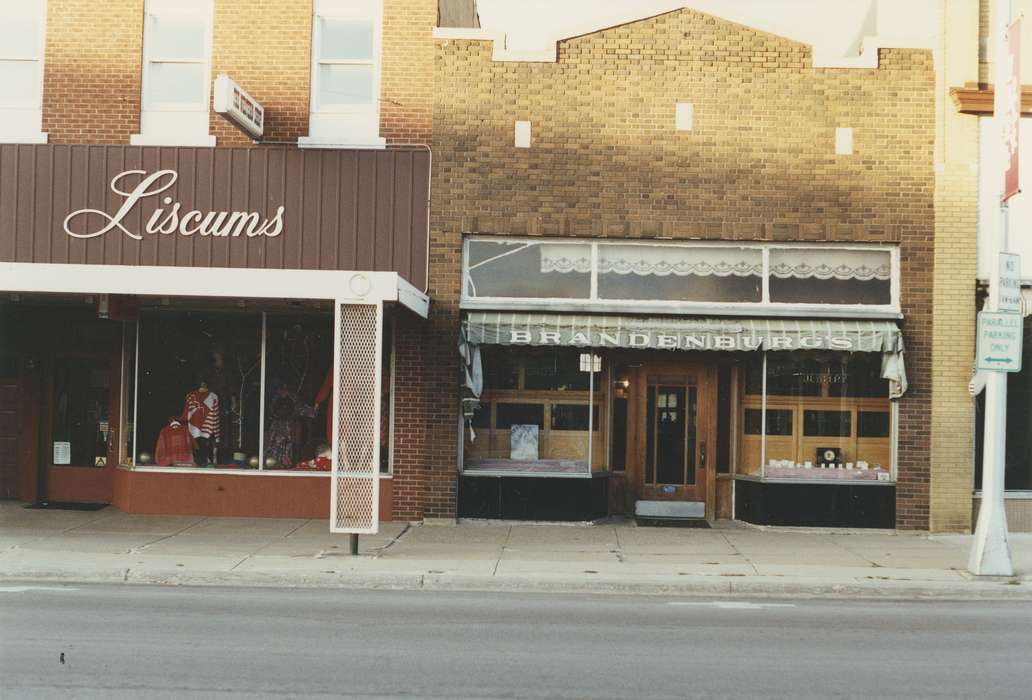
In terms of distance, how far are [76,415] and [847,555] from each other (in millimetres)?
11335

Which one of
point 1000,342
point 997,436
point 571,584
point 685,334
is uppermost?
point 685,334

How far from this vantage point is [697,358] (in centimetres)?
1505

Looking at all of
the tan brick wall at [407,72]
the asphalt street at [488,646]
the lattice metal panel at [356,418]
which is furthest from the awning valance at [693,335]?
the asphalt street at [488,646]

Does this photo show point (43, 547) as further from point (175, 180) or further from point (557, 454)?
point (557, 454)

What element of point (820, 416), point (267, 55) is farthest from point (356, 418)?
point (820, 416)

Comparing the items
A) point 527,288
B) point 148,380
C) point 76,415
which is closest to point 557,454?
point 527,288

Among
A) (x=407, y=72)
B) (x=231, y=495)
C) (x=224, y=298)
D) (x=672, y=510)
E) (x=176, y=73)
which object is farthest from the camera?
(x=672, y=510)

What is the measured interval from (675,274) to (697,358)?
132cm

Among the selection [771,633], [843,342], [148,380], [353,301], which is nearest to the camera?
[771,633]

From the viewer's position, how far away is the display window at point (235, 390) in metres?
14.9

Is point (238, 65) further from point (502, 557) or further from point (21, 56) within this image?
point (502, 557)

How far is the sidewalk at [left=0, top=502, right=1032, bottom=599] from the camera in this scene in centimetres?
1078

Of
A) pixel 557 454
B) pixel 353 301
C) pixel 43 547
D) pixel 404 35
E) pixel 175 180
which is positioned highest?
pixel 404 35

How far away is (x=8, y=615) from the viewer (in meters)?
8.62
